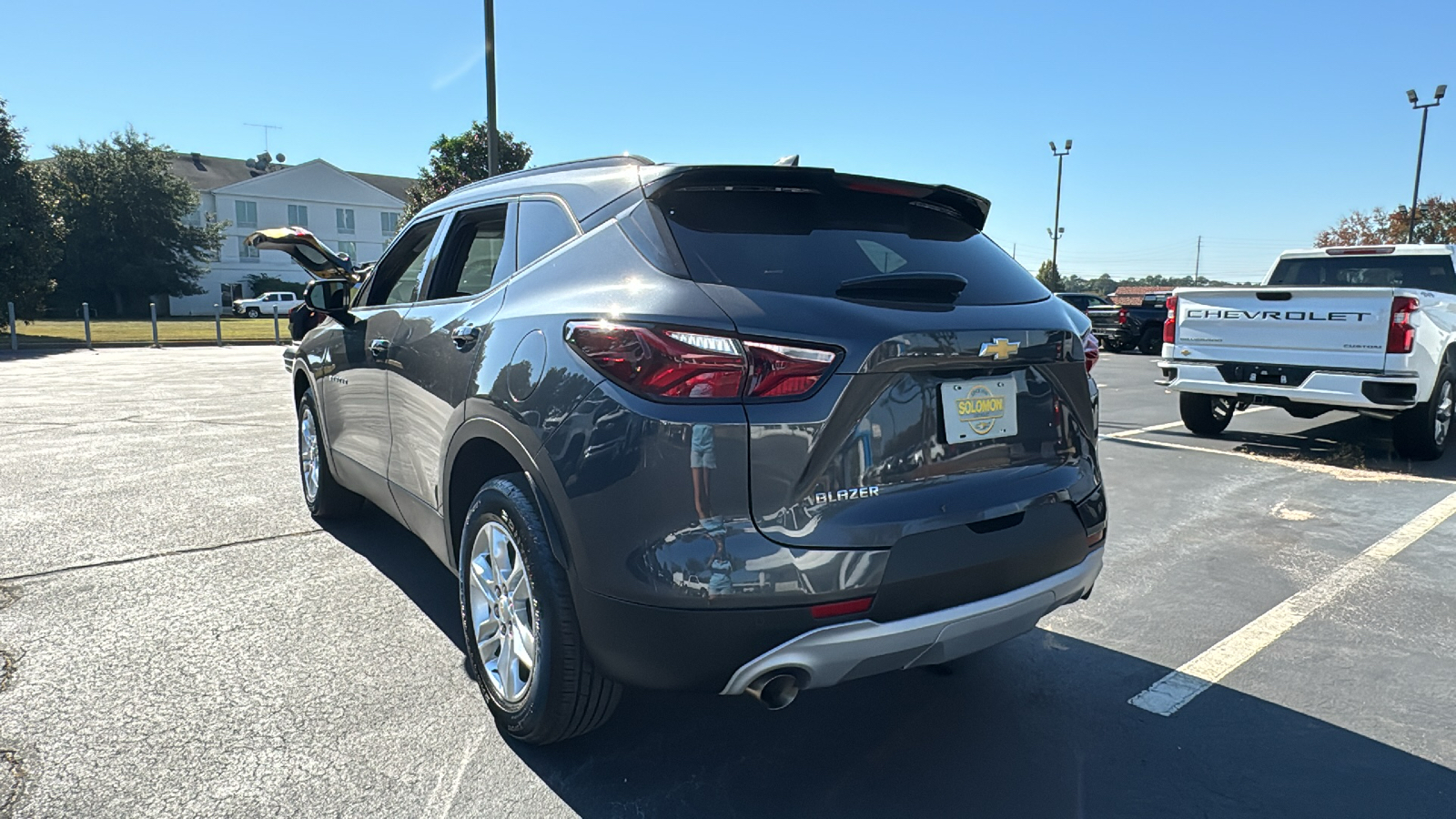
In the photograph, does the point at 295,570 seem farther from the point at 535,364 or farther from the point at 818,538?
the point at 818,538

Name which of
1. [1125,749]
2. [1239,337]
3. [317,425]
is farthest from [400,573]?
[1239,337]

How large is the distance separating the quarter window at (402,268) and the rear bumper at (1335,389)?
682 cm

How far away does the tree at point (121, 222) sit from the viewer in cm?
4547

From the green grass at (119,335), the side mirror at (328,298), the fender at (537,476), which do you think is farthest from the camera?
the green grass at (119,335)

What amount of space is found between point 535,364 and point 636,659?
2.82ft

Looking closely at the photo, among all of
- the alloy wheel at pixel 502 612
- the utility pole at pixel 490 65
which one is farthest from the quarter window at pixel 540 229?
the utility pole at pixel 490 65

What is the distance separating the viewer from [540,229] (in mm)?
3008

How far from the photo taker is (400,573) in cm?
429

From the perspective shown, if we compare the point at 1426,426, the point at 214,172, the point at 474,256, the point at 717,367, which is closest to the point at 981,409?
the point at 717,367

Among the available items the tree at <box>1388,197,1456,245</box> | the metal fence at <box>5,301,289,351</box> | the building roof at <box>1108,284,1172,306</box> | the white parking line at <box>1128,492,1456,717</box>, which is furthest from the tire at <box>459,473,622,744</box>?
the tree at <box>1388,197,1456,245</box>

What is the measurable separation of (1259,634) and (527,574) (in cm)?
296

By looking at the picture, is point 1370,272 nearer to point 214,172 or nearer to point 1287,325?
point 1287,325

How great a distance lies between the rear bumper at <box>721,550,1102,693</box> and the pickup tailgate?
6.07 meters

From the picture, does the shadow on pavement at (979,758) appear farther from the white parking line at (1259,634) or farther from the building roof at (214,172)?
the building roof at (214,172)
